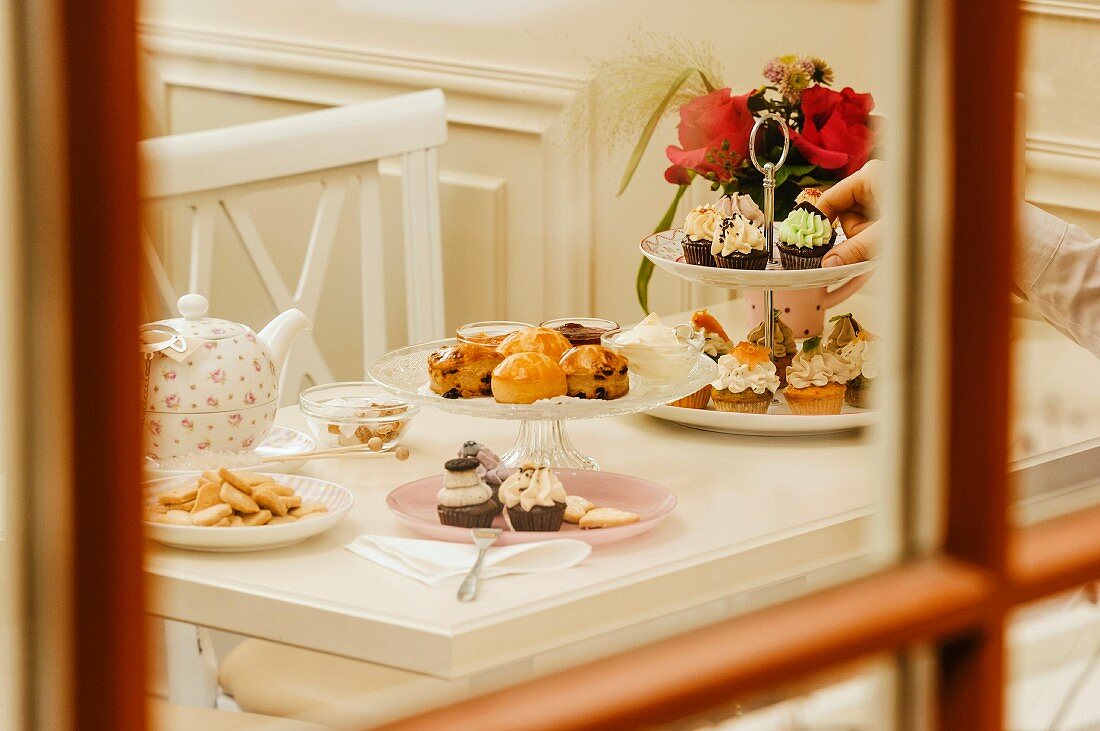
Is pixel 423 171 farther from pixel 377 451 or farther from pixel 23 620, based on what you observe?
pixel 23 620

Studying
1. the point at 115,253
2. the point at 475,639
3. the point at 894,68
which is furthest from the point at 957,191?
the point at 475,639

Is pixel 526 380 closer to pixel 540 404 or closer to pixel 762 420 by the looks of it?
pixel 540 404

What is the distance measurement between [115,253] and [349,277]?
1.68m

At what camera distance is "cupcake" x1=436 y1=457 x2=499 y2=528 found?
72 cm

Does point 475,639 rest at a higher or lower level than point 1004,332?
lower

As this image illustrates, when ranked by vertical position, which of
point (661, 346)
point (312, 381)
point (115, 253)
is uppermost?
point (115, 253)

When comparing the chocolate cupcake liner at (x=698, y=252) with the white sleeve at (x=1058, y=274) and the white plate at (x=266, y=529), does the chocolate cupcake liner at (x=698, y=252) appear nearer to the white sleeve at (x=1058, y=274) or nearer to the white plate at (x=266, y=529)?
the white plate at (x=266, y=529)

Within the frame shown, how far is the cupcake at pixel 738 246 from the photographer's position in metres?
0.97

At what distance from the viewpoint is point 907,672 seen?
8.9 inches

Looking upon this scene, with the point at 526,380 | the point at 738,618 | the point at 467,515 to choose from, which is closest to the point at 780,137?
the point at 526,380

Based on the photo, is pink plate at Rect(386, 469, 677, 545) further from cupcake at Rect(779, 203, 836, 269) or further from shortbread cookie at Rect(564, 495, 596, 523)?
cupcake at Rect(779, 203, 836, 269)

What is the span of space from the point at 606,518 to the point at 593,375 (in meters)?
0.11

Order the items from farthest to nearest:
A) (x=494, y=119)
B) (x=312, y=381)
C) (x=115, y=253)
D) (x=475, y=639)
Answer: (x=494, y=119)
(x=312, y=381)
(x=475, y=639)
(x=115, y=253)

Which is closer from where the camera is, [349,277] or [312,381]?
[312,381]
